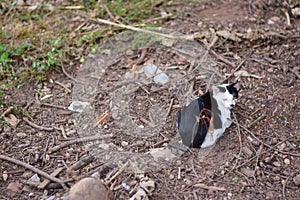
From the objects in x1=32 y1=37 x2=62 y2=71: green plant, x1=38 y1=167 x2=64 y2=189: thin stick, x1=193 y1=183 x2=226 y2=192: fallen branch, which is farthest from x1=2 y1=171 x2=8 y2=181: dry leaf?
x1=193 y1=183 x2=226 y2=192: fallen branch

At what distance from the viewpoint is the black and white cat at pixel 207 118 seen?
3205mm

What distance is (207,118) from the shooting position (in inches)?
128

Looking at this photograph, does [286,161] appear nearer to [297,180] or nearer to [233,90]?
[297,180]

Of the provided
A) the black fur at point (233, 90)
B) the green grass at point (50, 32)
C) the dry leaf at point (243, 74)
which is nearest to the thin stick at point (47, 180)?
the green grass at point (50, 32)

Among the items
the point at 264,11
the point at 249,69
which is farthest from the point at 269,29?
the point at 249,69

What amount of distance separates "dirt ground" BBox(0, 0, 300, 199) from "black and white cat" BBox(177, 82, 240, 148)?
0.08 m

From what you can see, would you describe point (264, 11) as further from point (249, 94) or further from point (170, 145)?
point (170, 145)

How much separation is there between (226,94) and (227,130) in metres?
0.27

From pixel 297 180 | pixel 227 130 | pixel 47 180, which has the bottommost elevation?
pixel 297 180

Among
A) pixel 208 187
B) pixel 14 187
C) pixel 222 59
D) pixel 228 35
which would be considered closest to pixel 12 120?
pixel 14 187

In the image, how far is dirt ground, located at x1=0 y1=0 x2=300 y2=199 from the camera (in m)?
3.02

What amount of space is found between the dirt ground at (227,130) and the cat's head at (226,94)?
15 centimetres

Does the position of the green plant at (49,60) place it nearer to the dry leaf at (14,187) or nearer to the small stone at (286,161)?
the dry leaf at (14,187)

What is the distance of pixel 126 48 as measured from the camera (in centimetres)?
430
